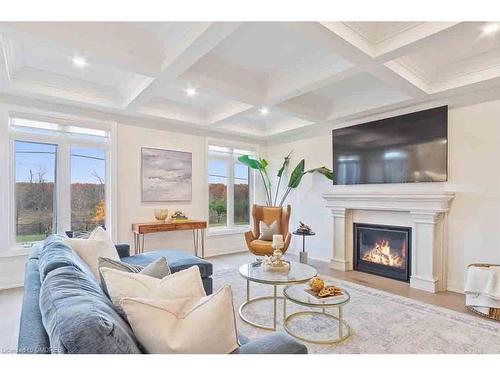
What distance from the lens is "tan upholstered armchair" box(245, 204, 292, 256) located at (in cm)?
445

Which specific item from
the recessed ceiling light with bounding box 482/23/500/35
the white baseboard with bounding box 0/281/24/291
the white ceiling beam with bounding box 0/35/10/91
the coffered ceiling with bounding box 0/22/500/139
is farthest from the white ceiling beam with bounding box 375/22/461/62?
the white baseboard with bounding box 0/281/24/291

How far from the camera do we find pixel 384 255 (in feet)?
14.1

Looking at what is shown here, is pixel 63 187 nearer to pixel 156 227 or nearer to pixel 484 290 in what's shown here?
pixel 156 227

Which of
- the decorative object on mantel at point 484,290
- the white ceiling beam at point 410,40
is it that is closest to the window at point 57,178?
the white ceiling beam at point 410,40

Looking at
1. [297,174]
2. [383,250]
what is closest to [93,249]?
[297,174]

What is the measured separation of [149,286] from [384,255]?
3917 mm

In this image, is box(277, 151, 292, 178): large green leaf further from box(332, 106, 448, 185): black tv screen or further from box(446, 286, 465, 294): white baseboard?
box(446, 286, 465, 294): white baseboard

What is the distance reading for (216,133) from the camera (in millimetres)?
5688

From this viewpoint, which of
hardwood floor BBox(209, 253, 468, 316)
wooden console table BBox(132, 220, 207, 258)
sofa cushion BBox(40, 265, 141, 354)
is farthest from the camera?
wooden console table BBox(132, 220, 207, 258)

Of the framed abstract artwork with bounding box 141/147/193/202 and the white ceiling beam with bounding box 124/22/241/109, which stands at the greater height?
the white ceiling beam with bounding box 124/22/241/109

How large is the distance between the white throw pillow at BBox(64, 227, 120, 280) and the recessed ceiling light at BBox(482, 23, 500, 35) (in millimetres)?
3918

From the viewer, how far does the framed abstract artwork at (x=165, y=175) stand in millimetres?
4816

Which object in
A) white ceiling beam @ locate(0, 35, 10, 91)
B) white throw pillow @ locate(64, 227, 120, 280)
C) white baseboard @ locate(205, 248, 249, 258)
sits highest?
white ceiling beam @ locate(0, 35, 10, 91)
